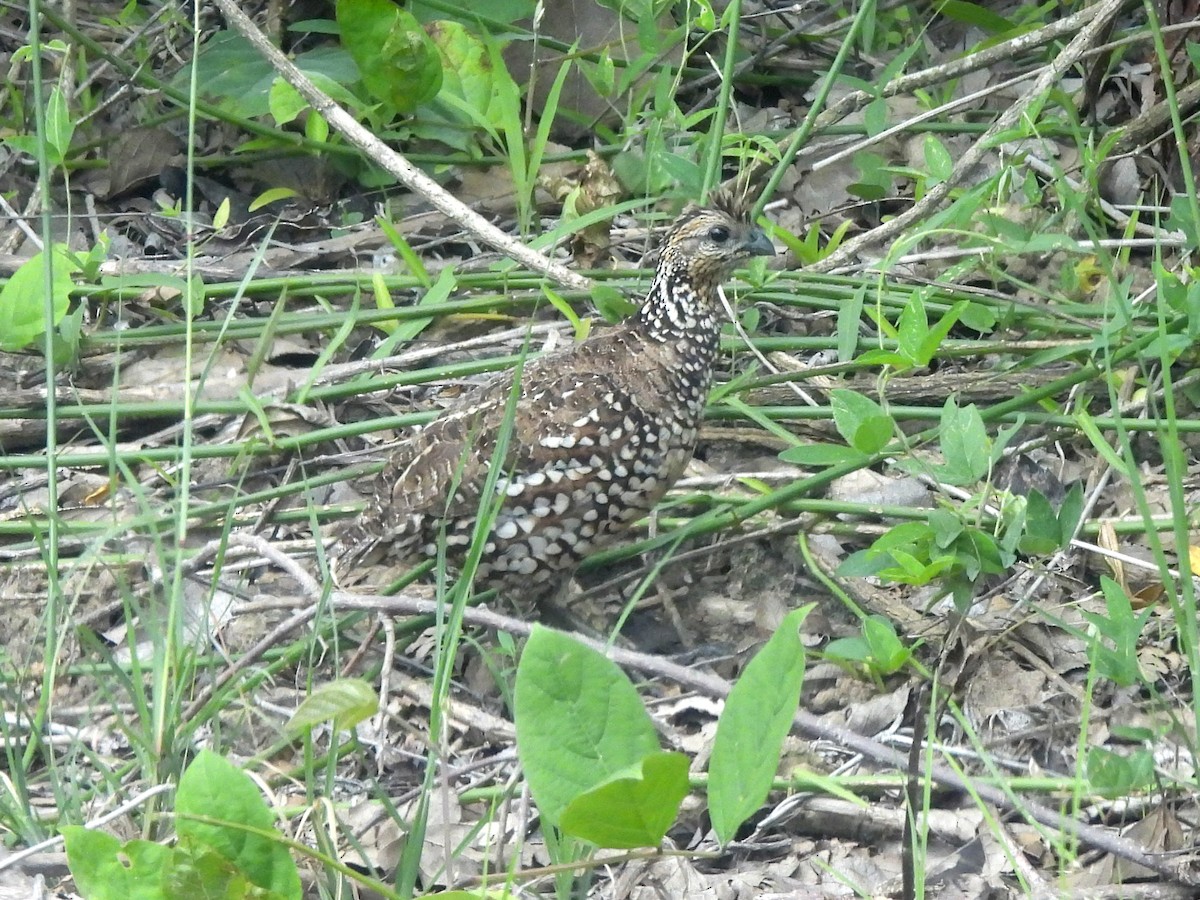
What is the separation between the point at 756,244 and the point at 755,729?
2.40m

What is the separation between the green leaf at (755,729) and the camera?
7.80 feet

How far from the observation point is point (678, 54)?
20.8 ft

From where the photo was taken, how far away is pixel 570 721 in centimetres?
241

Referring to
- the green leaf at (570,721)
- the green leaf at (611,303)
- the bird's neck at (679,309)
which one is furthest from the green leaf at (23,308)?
the green leaf at (570,721)

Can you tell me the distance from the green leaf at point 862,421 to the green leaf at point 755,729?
1.35 metres

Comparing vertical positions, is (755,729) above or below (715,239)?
above

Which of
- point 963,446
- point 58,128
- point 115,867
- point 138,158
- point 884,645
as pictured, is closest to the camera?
point 115,867

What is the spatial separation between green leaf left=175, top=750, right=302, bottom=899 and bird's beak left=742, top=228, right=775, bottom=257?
101 inches

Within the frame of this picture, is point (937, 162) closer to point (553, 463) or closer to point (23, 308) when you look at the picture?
point (553, 463)

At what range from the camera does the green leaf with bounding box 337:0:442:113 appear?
5340 millimetres

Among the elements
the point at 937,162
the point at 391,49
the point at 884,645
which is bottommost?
the point at 884,645

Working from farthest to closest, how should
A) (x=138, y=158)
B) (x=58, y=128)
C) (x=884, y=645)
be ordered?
(x=138, y=158) → (x=58, y=128) → (x=884, y=645)

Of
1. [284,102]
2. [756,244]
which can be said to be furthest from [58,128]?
[756,244]

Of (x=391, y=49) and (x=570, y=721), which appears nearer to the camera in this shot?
(x=570, y=721)
